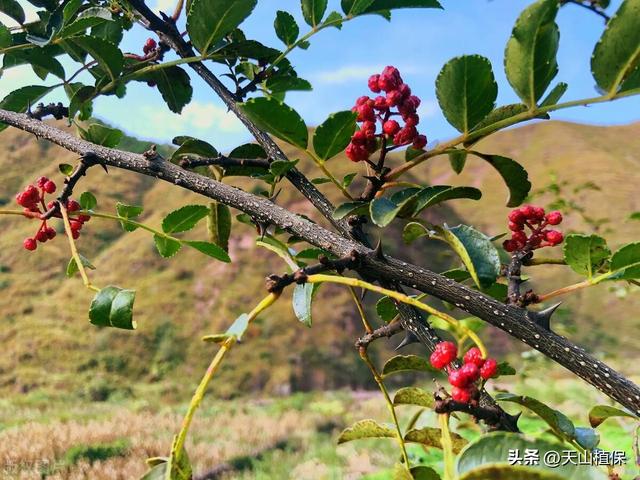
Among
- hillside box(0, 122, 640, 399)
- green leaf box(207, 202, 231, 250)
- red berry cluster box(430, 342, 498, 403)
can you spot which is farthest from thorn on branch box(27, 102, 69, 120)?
hillside box(0, 122, 640, 399)

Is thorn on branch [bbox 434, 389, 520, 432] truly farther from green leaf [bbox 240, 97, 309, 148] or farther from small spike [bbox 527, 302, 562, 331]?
green leaf [bbox 240, 97, 309, 148]

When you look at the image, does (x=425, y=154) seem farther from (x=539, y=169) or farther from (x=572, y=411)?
(x=539, y=169)

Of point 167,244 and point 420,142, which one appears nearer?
point 420,142

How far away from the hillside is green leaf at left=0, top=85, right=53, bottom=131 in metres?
3.20

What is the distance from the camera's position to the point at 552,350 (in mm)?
327

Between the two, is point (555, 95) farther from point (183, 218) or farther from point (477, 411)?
point (183, 218)

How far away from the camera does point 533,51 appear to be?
0.31m

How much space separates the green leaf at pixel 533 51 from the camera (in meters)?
0.30

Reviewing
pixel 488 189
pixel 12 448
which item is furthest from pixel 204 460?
pixel 488 189

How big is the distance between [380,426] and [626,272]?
221 millimetres

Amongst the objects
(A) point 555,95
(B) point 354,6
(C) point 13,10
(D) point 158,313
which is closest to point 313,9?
(B) point 354,6

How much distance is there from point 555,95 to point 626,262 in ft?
0.38

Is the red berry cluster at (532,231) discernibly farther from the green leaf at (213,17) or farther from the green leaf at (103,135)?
the green leaf at (103,135)

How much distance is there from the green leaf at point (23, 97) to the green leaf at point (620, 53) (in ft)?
1.98
